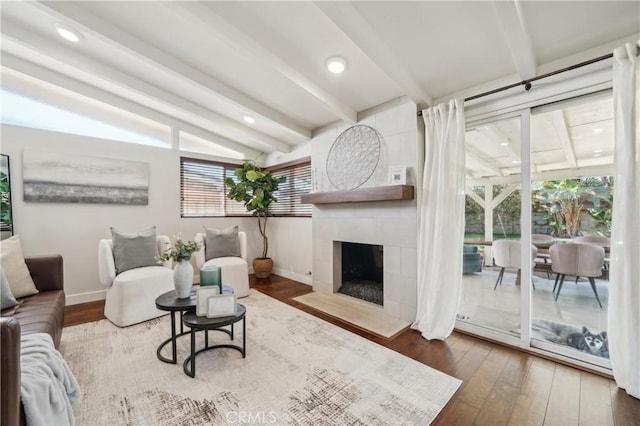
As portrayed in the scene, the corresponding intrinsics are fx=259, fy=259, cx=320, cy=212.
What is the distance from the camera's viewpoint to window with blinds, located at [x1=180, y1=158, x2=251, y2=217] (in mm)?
4277

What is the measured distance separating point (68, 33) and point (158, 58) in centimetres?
76

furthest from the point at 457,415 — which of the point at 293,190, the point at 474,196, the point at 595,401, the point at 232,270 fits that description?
the point at 293,190

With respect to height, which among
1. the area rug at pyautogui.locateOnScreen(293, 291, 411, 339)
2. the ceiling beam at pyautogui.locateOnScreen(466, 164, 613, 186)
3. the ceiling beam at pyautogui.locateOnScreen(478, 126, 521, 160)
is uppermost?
the ceiling beam at pyautogui.locateOnScreen(478, 126, 521, 160)

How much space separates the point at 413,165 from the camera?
275 cm

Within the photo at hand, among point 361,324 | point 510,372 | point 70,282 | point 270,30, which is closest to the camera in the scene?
point 510,372

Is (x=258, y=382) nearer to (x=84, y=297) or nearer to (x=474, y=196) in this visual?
(x=474, y=196)

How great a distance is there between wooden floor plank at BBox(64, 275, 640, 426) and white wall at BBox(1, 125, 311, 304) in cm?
238

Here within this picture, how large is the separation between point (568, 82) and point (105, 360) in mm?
4174

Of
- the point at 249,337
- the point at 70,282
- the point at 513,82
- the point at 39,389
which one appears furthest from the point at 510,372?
the point at 70,282

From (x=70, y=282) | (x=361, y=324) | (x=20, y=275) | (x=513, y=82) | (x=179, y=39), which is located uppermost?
(x=179, y=39)

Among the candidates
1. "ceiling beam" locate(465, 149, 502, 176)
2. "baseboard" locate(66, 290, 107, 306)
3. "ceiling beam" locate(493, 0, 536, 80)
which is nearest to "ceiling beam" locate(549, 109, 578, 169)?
"ceiling beam" locate(493, 0, 536, 80)

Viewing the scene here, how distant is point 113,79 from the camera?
2.92 metres

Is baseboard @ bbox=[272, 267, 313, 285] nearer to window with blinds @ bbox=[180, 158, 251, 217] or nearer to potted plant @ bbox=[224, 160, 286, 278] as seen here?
potted plant @ bbox=[224, 160, 286, 278]

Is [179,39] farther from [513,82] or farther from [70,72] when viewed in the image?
[513,82]
